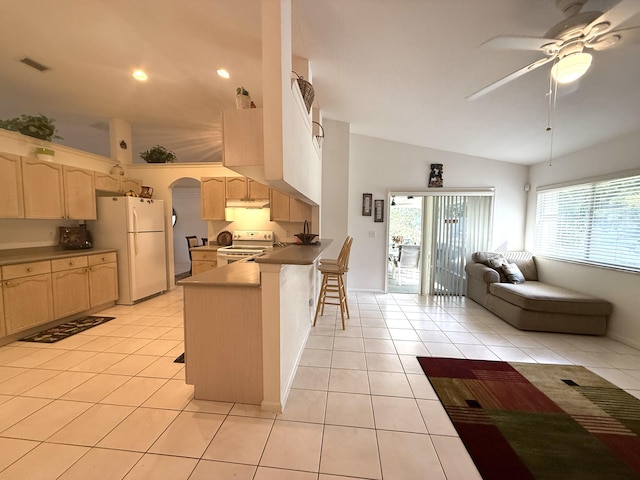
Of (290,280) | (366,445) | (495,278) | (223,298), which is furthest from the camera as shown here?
(495,278)

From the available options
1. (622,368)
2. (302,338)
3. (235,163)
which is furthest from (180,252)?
(622,368)

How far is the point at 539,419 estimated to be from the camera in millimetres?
1836

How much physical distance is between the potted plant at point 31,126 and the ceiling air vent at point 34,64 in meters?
0.62

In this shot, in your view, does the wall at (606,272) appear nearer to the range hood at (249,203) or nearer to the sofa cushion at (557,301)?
the sofa cushion at (557,301)

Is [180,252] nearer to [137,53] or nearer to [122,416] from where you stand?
[137,53]

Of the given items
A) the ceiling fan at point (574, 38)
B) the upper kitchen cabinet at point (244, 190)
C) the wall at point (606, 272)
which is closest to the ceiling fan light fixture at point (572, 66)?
the ceiling fan at point (574, 38)

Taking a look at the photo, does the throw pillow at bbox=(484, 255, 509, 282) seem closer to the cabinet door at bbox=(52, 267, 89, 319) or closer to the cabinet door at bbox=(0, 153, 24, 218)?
the cabinet door at bbox=(52, 267, 89, 319)

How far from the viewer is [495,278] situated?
3.96 m

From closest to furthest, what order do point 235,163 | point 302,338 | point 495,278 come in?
point 235,163, point 302,338, point 495,278

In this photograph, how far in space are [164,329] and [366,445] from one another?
2.76 metres

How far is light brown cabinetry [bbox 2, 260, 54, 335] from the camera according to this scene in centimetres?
275

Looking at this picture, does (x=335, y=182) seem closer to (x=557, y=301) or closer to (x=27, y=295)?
(x=557, y=301)

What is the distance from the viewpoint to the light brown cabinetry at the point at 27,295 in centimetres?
275

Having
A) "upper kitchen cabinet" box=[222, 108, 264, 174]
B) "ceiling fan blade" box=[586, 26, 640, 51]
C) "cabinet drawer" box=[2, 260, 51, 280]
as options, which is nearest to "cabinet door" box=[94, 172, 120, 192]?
"cabinet drawer" box=[2, 260, 51, 280]
